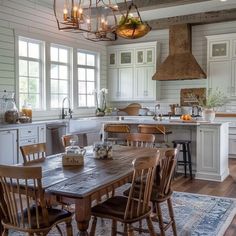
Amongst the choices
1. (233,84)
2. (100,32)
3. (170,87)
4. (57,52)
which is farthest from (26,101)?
(233,84)

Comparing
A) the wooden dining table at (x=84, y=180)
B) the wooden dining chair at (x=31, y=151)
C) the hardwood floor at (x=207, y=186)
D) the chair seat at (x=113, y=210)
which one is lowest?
the hardwood floor at (x=207, y=186)

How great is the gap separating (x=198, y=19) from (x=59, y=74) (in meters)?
3.49

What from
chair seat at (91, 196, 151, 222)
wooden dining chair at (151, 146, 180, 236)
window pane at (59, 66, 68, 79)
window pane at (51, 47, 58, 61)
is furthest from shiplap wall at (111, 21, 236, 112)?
chair seat at (91, 196, 151, 222)

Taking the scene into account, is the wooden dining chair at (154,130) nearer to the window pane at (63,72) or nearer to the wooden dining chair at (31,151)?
the wooden dining chair at (31,151)

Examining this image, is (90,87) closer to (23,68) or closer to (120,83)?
(120,83)

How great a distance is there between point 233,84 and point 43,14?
447 centimetres

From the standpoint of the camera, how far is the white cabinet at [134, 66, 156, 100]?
8438mm

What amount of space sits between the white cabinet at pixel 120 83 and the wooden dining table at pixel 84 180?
18.4 ft

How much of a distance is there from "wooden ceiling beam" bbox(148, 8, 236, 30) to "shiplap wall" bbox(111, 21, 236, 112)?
24cm

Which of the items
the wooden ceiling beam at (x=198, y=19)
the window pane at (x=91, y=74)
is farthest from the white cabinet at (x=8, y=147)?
the wooden ceiling beam at (x=198, y=19)

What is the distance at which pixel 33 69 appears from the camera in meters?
6.67

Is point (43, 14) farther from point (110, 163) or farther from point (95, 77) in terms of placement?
point (110, 163)

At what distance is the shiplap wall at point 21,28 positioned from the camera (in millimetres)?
5812

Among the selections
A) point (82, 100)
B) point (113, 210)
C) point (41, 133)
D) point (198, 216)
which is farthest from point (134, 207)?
point (82, 100)
